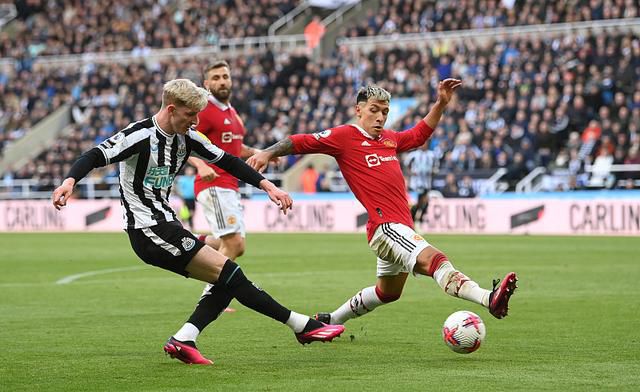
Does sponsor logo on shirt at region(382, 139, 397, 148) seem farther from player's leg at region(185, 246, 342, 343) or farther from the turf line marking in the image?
the turf line marking

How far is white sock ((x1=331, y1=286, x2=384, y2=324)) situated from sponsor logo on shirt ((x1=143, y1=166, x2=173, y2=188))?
2.13 m

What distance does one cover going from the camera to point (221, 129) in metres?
11.9

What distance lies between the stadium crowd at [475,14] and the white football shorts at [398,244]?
87.1 ft

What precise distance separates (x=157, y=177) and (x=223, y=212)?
12.9 ft

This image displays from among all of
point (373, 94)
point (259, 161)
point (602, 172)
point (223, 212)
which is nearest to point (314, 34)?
point (602, 172)

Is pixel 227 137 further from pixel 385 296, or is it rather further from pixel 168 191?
pixel 168 191

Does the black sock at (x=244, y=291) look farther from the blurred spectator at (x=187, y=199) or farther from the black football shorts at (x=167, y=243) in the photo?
the blurred spectator at (x=187, y=199)

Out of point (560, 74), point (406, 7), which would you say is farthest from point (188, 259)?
point (406, 7)

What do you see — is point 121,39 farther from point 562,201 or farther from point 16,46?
point 562,201

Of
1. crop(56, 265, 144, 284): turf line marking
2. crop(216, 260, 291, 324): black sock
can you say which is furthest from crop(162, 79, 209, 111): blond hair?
crop(56, 265, 144, 284): turf line marking

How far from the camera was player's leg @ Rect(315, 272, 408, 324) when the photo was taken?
360 inches

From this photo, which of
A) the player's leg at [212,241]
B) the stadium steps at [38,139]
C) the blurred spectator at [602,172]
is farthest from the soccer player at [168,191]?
the stadium steps at [38,139]

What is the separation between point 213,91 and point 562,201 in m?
16.0

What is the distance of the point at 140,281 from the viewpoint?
15.9 meters
